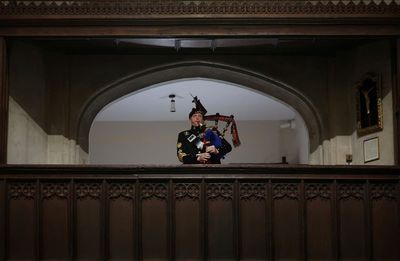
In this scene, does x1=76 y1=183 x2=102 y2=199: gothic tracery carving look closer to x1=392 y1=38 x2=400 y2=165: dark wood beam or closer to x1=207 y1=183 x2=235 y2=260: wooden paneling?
x1=207 y1=183 x2=235 y2=260: wooden paneling

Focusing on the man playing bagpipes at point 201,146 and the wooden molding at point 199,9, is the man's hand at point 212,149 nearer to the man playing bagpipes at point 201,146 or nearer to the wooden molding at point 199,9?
the man playing bagpipes at point 201,146

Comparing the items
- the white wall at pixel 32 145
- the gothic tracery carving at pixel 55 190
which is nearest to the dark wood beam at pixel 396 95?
the gothic tracery carving at pixel 55 190

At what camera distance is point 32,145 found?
10344 millimetres

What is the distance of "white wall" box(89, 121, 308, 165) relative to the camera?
17828 mm

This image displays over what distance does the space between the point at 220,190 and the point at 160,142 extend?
9.22 metres

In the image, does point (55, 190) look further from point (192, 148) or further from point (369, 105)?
point (369, 105)

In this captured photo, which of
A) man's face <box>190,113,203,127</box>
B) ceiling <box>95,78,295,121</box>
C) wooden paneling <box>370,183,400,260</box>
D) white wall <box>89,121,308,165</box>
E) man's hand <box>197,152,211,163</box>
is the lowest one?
wooden paneling <box>370,183,400,260</box>

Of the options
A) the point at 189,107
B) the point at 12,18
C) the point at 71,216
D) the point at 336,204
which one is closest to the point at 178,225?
the point at 71,216

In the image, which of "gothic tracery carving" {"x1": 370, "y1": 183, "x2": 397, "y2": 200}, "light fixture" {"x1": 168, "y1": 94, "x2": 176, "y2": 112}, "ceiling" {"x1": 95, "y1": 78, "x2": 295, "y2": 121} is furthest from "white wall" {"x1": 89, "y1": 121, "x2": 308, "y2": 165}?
"gothic tracery carving" {"x1": 370, "y1": 183, "x2": 397, "y2": 200}

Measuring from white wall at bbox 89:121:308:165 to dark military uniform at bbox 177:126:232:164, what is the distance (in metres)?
8.07

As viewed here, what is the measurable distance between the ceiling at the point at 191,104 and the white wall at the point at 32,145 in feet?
10.8

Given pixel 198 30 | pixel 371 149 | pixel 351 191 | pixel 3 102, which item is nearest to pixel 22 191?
pixel 3 102

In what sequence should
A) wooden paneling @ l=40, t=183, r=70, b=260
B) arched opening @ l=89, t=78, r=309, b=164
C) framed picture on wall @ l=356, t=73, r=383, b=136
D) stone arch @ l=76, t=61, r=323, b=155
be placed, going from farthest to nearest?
arched opening @ l=89, t=78, r=309, b=164 < stone arch @ l=76, t=61, r=323, b=155 < framed picture on wall @ l=356, t=73, r=383, b=136 < wooden paneling @ l=40, t=183, r=70, b=260

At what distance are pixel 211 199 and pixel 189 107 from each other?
752 centimetres
